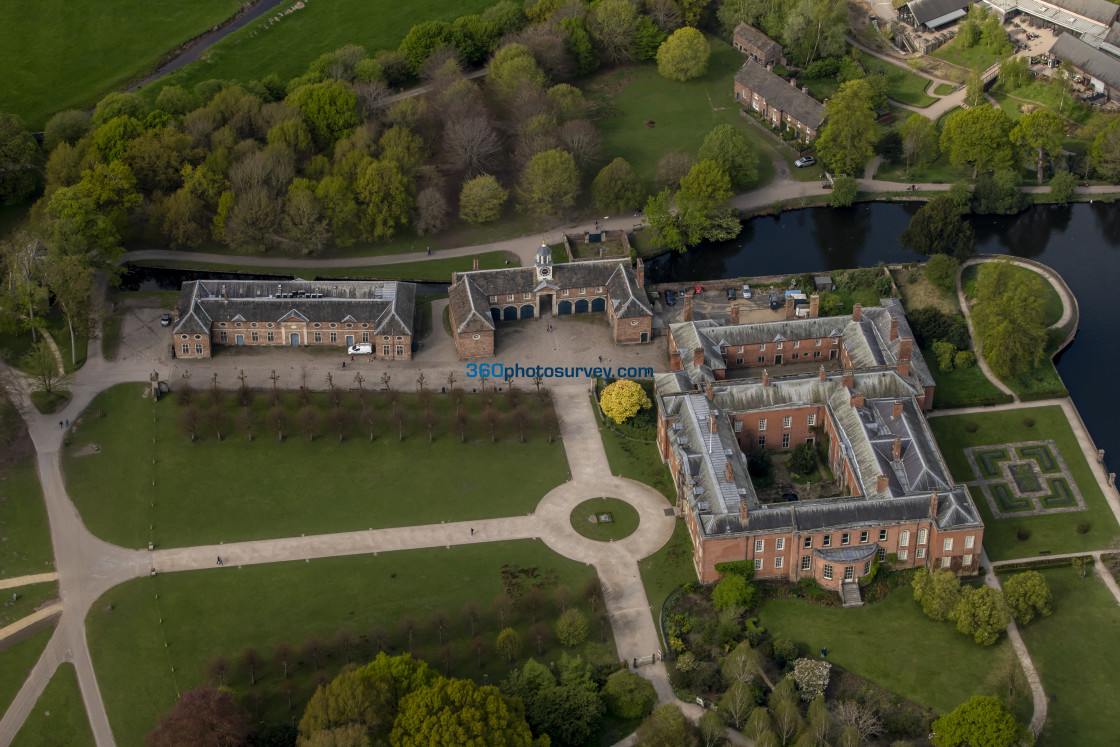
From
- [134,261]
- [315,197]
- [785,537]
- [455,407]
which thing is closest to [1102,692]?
[785,537]

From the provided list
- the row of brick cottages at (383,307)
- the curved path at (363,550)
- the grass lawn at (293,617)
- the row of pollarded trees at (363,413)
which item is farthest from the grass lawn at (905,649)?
the row of brick cottages at (383,307)

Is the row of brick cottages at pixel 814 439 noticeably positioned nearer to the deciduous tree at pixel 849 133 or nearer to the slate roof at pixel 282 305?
the slate roof at pixel 282 305

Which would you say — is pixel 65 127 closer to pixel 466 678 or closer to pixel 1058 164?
pixel 466 678

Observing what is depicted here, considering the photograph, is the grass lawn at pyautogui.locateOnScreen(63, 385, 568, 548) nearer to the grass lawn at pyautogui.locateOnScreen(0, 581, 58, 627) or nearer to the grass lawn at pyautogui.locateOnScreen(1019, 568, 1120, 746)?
the grass lawn at pyautogui.locateOnScreen(0, 581, 58, 627)

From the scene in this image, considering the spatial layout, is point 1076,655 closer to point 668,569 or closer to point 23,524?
point 668,569

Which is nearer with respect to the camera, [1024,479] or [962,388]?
[1024,479]

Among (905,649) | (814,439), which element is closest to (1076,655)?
(905,649)

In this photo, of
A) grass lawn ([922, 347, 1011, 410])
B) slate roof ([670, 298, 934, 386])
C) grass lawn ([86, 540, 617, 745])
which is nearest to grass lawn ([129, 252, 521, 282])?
slate roof ([670, 298, 934, 386])

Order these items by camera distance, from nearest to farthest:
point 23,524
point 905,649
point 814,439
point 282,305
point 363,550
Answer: point 905,649 < point 363,550 < point 23,524 < point 814,439 < point 282,305
